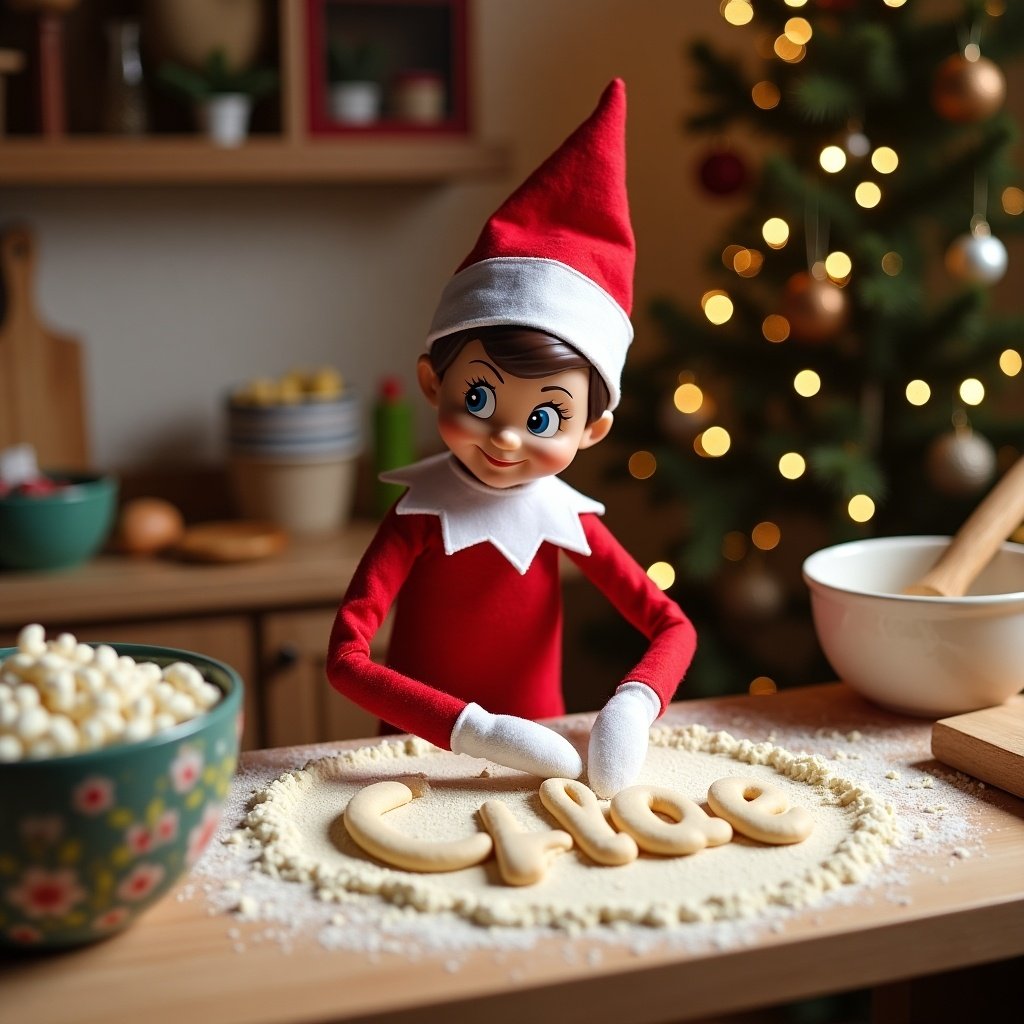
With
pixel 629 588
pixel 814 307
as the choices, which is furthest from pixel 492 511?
pixel 814 307

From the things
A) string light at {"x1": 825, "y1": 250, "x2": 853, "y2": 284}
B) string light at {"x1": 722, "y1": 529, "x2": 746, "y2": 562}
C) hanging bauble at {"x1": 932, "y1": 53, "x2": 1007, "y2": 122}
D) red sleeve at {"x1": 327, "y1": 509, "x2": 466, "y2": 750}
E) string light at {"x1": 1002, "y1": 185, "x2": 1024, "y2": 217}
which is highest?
hanging bauble at {"x1": 932, "y1": 53, "x2": 1007, "y2": 122}

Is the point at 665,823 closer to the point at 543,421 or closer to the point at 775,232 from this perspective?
the point at 543,421

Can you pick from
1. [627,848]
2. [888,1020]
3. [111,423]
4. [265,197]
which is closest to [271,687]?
[111,423]

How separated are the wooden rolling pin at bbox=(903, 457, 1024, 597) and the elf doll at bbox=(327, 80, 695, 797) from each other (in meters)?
0.22

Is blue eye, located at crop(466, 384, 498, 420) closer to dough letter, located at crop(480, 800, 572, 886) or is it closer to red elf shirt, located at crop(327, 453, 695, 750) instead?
red elf shirt, located at crop(327, 453, 695, 750)

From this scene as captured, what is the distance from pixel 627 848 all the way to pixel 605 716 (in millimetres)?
146

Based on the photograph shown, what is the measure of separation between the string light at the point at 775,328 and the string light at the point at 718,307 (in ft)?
0.22

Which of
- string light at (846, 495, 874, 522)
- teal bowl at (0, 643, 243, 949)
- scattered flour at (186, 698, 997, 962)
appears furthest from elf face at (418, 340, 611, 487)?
string light at (846, 495, 874, 522)

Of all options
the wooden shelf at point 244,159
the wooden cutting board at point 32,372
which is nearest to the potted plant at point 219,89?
the wooden shelf at point 244,159

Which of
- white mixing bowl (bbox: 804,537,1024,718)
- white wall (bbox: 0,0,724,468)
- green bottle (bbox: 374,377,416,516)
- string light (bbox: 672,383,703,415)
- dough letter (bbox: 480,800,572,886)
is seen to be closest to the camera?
dough letter (bbox: 480,800,572,886)

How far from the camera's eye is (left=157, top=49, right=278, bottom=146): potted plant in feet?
6.56

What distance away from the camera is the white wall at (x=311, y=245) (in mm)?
2307

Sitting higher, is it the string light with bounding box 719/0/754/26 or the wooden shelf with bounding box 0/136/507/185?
the string light with bounding box 719/0/754/26

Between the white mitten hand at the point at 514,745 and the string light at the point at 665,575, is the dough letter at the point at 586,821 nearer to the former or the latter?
the white mitten hand at the point at 514,745
